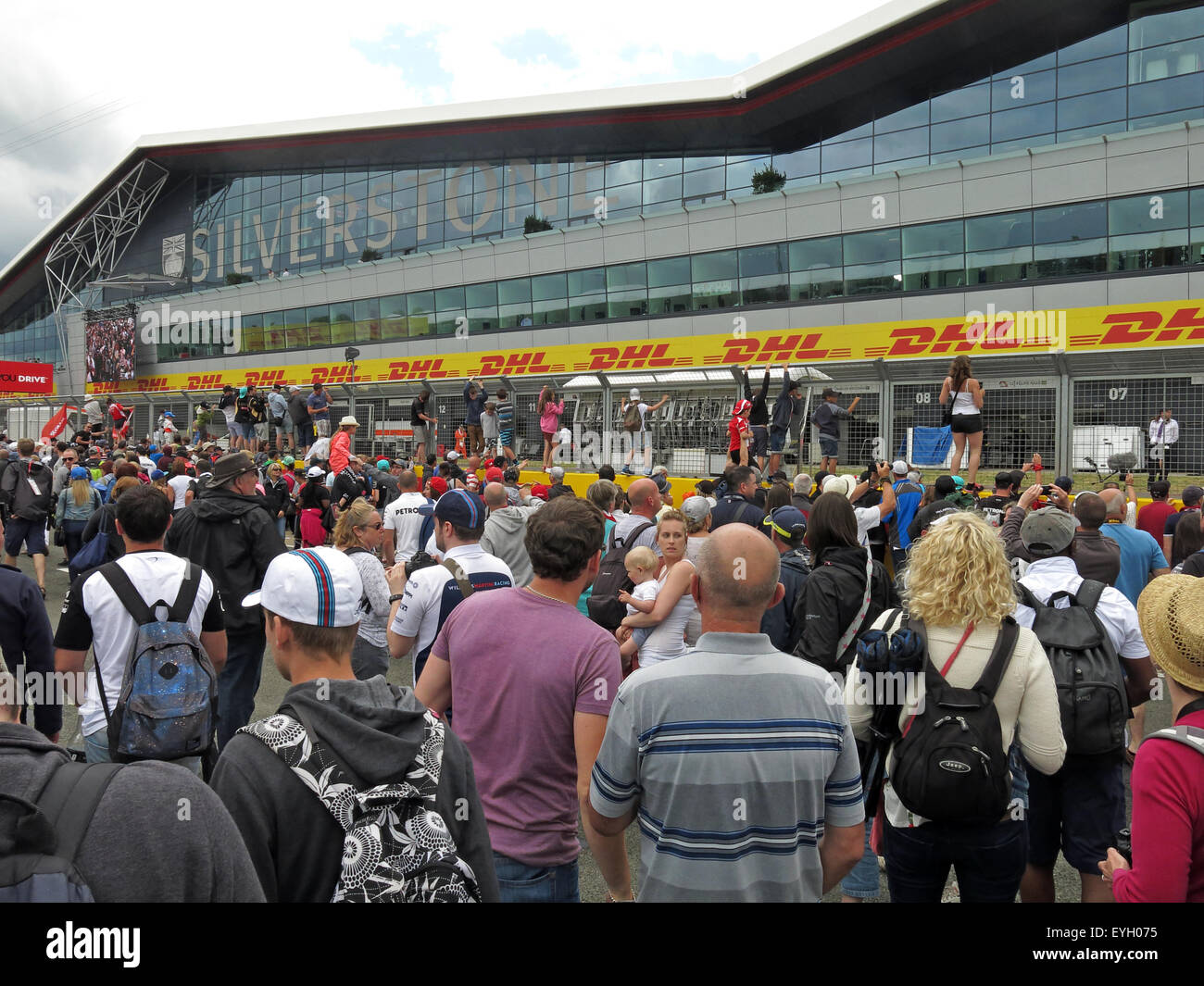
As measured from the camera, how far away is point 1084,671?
11.7 feet

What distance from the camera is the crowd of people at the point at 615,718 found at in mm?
1837

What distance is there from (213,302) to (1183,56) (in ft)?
141

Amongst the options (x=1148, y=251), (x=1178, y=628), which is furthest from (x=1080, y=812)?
(x=1148, y=251)

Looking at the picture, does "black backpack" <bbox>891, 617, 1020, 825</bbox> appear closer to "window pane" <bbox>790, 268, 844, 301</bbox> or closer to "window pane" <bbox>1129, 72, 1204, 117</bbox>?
"window pane" <bbox>790, 268, 844, 301</bbox>

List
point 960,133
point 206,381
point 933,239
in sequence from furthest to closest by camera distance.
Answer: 1. point 206,381
2. point 960,133
3. point 933,239

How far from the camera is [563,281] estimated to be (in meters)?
33.0

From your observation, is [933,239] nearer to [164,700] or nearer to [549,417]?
[549,417]

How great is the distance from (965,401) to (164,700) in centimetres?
1057

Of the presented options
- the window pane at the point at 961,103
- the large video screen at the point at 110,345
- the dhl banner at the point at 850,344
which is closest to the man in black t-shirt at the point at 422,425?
the dhl banner at the point at 850,344

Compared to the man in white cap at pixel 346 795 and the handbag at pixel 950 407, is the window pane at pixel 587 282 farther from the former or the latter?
the man in white cap at pixel 346 795

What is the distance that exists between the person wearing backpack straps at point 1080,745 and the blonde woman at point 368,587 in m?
3.41

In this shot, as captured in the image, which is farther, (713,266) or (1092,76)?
(713,266)

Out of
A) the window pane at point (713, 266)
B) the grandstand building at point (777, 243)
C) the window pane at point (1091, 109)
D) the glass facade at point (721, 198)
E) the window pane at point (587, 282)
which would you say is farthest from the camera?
the window pane at point (587, 282)

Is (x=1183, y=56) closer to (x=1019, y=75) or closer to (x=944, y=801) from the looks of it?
(x=1019, y=75)
